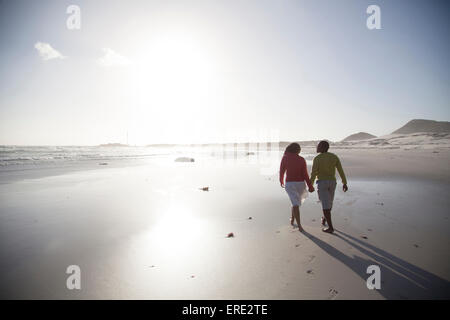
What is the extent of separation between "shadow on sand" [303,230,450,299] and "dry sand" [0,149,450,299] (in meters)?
0.02

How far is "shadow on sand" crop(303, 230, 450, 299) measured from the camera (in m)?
2.95

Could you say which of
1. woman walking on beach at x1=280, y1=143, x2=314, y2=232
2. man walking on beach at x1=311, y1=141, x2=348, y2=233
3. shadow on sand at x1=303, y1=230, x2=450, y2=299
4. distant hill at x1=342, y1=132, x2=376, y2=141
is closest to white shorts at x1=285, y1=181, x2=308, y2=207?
woman walking on beach at x1=280, y1=143, x2=314, y2=232

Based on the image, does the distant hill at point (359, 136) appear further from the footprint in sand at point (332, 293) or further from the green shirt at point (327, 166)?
the footprint in sand at point (332, 293)

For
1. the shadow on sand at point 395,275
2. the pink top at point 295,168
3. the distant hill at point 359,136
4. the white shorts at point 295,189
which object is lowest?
the shadow on sand at point 395,275

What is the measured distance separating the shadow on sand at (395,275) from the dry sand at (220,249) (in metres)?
0.02

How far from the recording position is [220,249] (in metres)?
4.38

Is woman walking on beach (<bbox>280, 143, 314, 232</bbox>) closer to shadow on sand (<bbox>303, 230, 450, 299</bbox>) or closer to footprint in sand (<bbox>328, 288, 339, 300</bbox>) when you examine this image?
shadow on sand (<bbox>303, 230, 450, 299</bbox>)

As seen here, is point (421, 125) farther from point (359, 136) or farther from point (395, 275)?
point (395, 275)

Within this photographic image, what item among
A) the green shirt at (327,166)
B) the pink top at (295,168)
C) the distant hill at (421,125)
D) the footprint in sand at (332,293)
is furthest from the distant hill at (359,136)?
the footprint in sand at (332,293)

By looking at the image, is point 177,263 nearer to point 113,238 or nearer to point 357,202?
point 113,238

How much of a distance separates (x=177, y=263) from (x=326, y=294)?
251cm

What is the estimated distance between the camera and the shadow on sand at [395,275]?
9.69 feet
